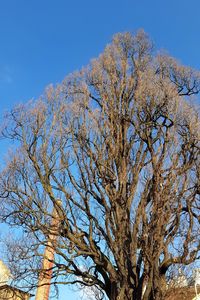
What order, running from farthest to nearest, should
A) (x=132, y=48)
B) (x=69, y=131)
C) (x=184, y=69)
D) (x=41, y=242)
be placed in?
(x=132, y=48)
(x=184, y=69)
(x=69, y=131)
(x=41, y=242)

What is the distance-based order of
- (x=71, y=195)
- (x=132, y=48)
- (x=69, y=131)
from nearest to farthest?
1. (x=71, y=195)
2. (x=69, y=131)
3. (x=132, y=48)

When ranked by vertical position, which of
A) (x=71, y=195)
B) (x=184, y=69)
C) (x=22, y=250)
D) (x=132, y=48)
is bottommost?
(x=22, y=250)

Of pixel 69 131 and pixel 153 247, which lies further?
pixel 69 131

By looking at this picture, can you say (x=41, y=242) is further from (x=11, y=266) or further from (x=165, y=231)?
(x=165, y=231)

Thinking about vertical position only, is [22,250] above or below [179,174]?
below

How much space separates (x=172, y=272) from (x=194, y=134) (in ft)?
12.4

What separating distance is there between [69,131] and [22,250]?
361 cm

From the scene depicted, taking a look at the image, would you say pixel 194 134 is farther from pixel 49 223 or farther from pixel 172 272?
pixel 49 223

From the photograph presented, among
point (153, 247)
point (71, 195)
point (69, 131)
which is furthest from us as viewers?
point (69, 131)

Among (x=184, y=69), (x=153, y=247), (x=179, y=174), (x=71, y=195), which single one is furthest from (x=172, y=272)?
(x=184, y=69)

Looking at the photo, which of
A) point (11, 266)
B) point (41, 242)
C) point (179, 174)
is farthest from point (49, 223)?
point (179, 174)

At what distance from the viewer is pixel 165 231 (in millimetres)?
9039

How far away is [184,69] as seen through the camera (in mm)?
12000

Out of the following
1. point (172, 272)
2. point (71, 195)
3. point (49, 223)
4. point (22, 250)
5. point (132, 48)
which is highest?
point (132, 48)
